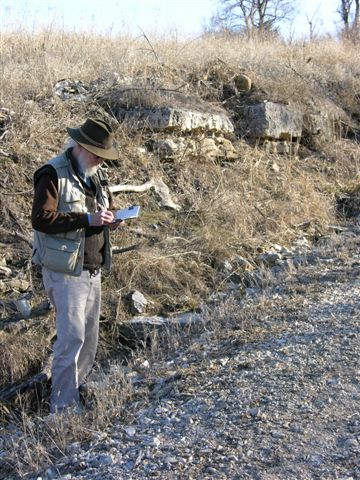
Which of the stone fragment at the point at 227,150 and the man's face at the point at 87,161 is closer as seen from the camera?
the man's face at the point at 87,161

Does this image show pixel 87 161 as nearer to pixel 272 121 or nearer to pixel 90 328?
pixel 90 328

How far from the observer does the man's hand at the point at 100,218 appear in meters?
4.08

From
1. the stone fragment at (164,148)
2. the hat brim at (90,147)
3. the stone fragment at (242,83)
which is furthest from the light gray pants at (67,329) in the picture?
the stone fragment at (242,83)

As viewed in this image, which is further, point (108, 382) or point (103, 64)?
point (103, 64)

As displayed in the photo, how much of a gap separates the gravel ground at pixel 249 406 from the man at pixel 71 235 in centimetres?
53

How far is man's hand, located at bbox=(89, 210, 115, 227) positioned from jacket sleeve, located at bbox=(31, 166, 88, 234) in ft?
0.12

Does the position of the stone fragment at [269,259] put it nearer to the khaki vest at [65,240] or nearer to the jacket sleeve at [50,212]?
the khaki vest at [65,240]

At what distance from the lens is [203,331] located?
17.3 feet

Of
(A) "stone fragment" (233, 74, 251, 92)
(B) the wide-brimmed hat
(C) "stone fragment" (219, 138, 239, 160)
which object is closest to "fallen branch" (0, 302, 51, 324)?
(B) the wide-brimmed hat

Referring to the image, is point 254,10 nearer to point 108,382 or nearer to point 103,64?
point 103,64

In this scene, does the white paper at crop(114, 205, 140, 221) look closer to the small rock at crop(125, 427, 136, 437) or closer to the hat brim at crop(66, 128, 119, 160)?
the hat brim at crop(66, 128, 119, 160)

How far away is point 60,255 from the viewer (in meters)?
4.14

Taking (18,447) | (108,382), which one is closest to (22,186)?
(108,382)

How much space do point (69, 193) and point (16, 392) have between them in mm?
1538
